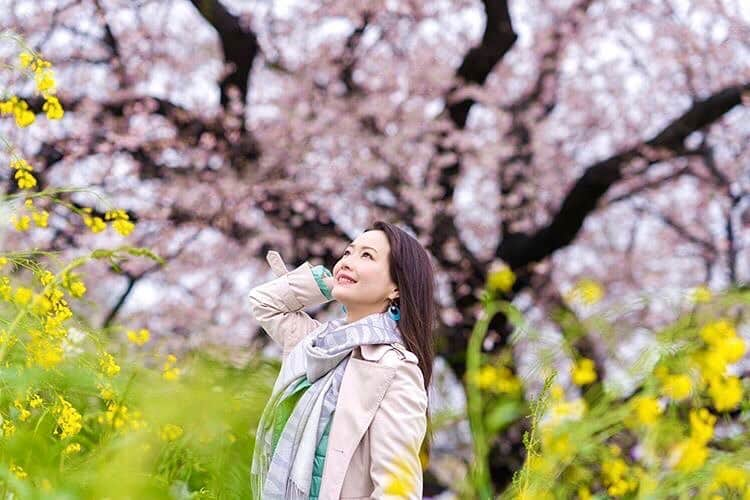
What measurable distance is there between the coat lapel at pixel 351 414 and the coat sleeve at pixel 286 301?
37 centimetres

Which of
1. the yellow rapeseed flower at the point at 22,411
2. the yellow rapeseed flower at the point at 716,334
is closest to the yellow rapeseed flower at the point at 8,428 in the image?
the yellow rapeseed flower at the point at 22,411

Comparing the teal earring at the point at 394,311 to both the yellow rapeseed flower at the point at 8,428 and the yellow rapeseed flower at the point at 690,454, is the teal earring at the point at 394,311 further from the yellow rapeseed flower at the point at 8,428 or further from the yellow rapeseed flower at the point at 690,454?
the yellow rapeseed flower at the point at 690,454

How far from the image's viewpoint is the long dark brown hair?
251 centimetres

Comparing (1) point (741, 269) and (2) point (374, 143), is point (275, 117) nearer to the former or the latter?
(2) point (374, 143)

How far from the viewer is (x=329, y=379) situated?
240 centimetres

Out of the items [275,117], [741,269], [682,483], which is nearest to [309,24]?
[275,117]

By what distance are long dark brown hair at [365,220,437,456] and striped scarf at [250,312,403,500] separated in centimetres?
4

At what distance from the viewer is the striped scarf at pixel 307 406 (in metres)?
2.31

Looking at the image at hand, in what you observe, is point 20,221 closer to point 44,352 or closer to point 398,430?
point 44,352

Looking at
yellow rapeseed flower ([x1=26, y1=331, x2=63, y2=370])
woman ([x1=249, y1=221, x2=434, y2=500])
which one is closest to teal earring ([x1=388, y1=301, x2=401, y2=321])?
woman ([x1=249, y1=221, x2=434, y2=500])

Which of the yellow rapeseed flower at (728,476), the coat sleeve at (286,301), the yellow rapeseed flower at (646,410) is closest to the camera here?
the yellow rapeseed flower at (646,410)

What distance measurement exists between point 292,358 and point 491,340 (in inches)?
168

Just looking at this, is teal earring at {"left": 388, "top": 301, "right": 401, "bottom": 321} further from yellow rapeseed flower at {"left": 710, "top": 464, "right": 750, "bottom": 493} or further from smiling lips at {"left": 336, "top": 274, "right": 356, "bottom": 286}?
yellow rapeseed flower at {"left": 710, "top": 464, "right": 750, "bottom": 493}

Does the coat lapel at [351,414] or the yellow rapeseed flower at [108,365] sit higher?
the yellow rapeseed flower at [108,365]
